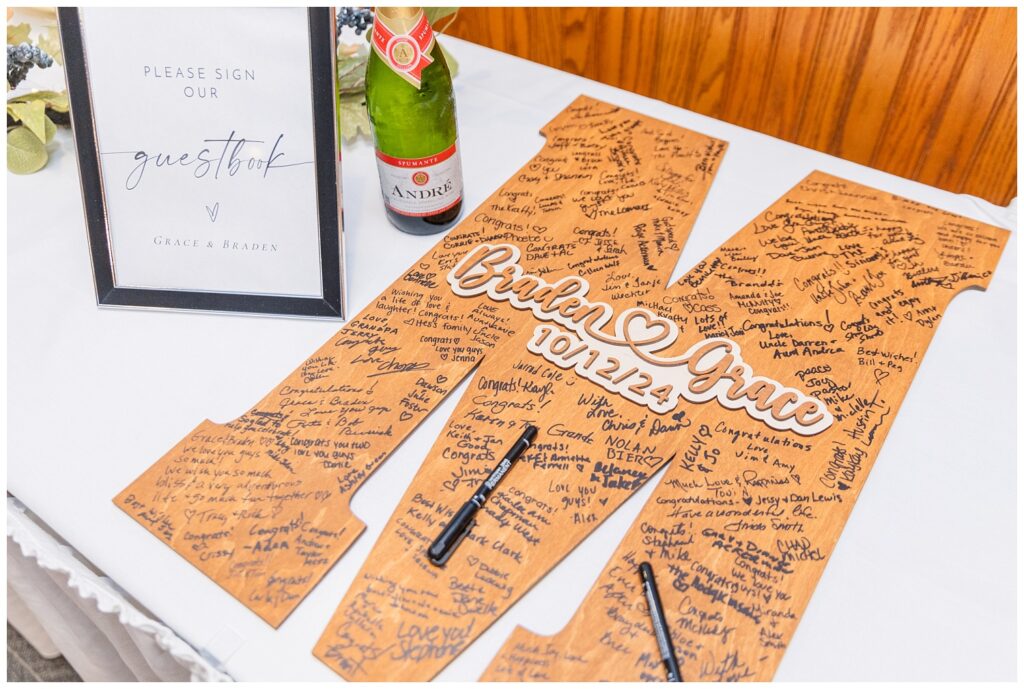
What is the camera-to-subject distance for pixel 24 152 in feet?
3.10

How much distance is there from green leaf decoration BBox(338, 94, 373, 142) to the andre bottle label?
0.62ft

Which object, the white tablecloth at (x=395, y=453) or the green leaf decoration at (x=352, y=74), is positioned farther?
the green leaf decoration at (x=352, y=74)

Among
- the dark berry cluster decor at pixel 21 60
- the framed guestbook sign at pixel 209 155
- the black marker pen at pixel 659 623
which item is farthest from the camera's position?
the dark berry cluster decor at pixel 21 60

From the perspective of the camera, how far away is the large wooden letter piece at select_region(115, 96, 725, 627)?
635 mm

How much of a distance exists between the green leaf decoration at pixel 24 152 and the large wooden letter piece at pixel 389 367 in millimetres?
498

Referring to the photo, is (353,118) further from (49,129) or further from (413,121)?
(49,129)

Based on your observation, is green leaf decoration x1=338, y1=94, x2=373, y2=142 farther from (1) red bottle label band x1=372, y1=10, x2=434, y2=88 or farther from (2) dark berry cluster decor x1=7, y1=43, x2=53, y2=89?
(2) dark berry cluster decor x1=7, y1=43, x2=53, y2=89

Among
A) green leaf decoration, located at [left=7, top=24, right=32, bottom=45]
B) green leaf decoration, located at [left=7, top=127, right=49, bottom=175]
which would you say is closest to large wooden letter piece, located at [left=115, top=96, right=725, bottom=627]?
green leaf decoration, located at [left=7, top=127, right=49, bottom=175]

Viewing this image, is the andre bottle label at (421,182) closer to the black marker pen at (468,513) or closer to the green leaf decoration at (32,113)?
the black marker pen at (468,513)

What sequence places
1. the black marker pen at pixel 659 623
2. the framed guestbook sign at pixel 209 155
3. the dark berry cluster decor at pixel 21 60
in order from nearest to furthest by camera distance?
the black marker pen at pixel 659 623 → the framed guestbook sign at pixel 209 155 → the dark berry cluster decor at pixel 21 60

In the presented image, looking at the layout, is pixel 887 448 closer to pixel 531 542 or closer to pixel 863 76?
pixel 531 542

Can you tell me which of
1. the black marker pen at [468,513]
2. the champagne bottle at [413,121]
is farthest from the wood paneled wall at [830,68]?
the black marker pen at [468,513]

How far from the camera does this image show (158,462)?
0.69 m

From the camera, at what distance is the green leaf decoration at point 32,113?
3.05ft
